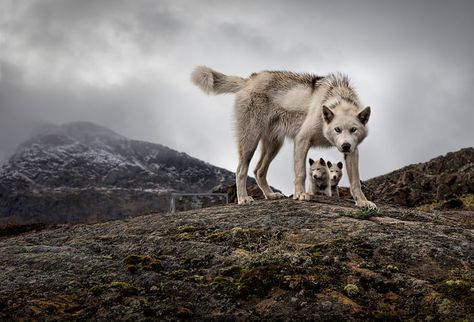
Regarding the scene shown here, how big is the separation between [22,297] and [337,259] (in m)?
4.46

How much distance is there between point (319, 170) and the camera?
18.4 metres

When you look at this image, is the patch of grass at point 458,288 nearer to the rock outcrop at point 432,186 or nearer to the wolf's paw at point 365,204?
the wolf's paw at point 365,204

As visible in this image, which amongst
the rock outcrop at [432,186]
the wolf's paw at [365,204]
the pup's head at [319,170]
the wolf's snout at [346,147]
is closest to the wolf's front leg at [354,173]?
the wolf's paw at [365,204]

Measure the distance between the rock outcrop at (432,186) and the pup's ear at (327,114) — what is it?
1604 cm

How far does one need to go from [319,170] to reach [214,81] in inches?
193

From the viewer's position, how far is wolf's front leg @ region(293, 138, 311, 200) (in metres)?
13.1

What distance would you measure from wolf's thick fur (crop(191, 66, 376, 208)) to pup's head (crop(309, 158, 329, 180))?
10.8 feet

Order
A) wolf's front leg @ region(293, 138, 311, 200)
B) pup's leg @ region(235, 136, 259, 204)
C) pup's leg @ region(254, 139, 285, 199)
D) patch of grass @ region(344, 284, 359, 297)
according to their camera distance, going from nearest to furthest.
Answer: patch of grass @ region(344, 284, 359, 297) < wolf's front leg @ region(293, 138, 311, 200) < pup's leg @ region(235, 136, 259, 204) < pup's leg @ region(254, 139, 285, 199)

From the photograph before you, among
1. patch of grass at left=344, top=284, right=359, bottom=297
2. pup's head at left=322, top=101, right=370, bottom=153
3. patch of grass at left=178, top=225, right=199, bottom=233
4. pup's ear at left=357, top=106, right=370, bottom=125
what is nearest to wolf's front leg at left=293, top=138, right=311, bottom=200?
pup's head at left=322, top=101, right=370, bottom=153

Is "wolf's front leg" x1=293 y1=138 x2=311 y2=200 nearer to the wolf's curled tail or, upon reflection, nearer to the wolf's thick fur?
the wolf's thick fur

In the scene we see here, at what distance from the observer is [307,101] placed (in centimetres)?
1427

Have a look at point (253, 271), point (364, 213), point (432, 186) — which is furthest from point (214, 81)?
point (432, 186)

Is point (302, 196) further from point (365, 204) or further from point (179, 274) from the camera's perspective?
point (179, 274)

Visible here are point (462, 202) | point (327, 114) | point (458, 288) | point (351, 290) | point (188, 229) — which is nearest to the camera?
point (351, 290)
